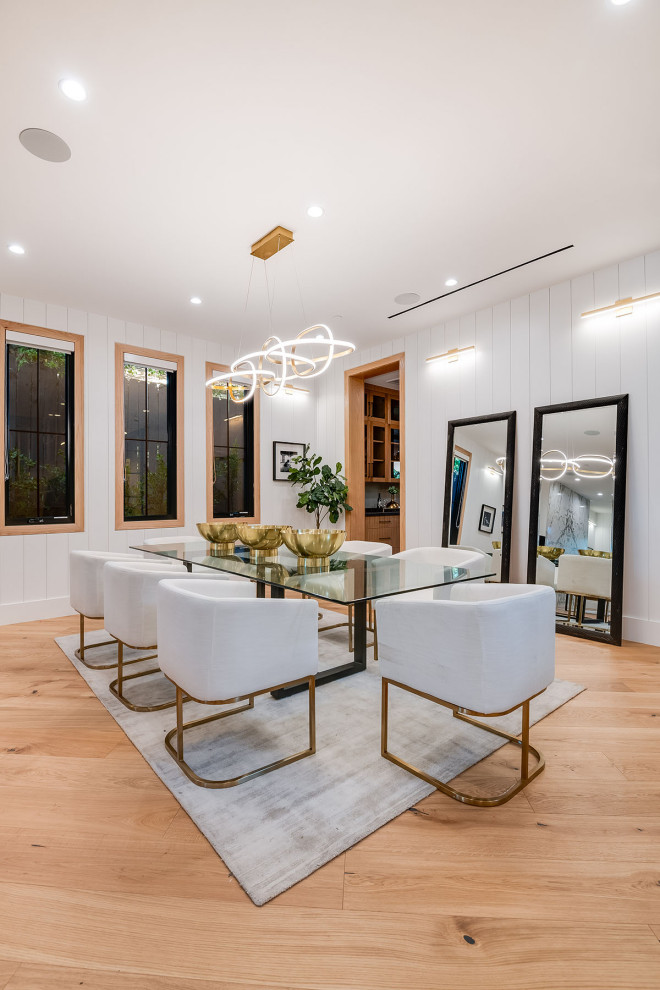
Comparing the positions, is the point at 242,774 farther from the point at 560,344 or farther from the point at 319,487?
the point at 319,487

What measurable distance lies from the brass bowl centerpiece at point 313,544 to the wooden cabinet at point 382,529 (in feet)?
11.7

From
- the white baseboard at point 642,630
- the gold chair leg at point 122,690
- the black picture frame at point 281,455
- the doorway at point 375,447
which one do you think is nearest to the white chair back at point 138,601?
the gold chair leg at point 122,690

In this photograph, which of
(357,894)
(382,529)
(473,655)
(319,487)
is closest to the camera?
(357,894)

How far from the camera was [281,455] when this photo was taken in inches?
231

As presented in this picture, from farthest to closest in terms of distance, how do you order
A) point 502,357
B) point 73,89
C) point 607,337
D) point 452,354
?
point 452,354 < point 502,357 < point 607,337 < point 73,89

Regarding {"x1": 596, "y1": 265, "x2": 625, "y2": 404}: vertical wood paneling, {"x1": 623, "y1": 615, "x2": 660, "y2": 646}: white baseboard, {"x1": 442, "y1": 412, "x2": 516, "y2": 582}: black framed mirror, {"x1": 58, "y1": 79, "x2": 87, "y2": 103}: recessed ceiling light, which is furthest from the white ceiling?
{"x1": 623, "y1": 615, "x2": 660, "y2": 646}: white baseboard

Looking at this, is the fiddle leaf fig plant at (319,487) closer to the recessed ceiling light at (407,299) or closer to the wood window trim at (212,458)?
the wood window trim at (212,458)

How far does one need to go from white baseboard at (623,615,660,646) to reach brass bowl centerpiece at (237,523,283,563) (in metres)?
2.70

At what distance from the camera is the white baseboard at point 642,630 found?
3.41 meters

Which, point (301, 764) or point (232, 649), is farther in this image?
point (301, 764)

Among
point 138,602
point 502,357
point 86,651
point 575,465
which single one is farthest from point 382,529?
point 138,602

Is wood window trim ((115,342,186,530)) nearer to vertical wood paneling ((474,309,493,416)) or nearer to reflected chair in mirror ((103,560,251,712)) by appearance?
reflected chair in mirror ((103,560,251,712))

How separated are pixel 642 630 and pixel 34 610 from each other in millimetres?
4942

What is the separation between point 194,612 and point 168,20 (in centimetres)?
213
